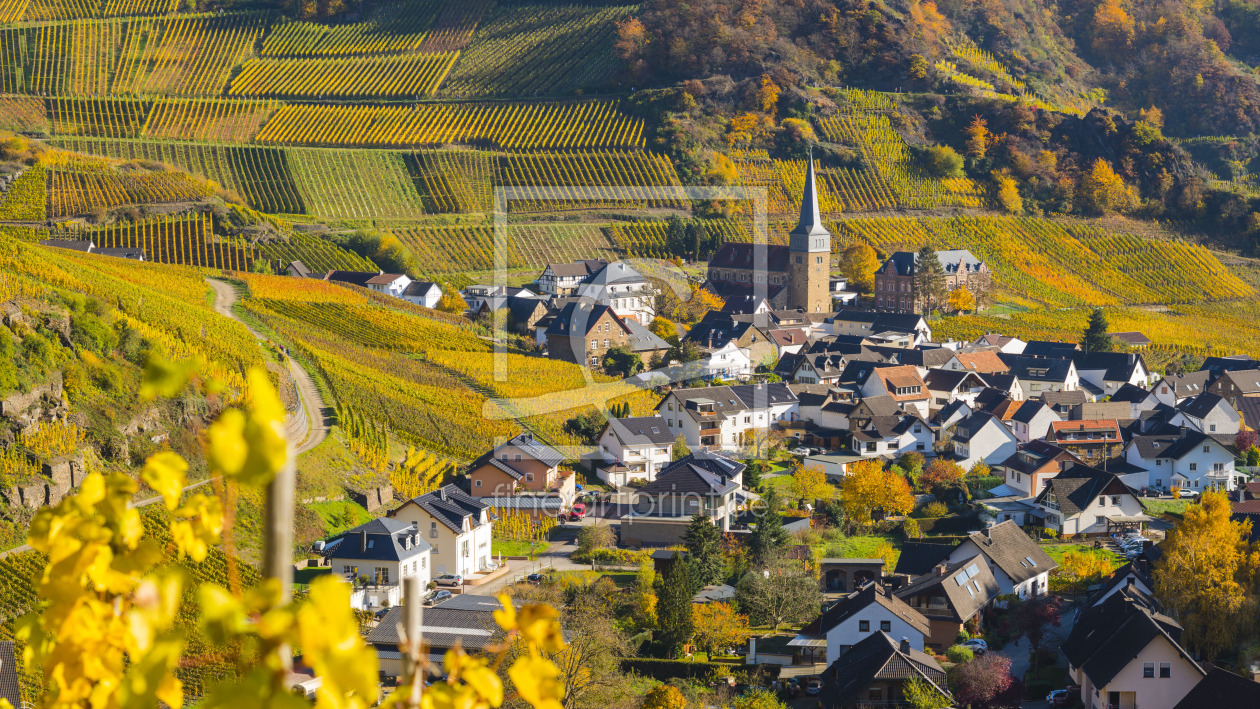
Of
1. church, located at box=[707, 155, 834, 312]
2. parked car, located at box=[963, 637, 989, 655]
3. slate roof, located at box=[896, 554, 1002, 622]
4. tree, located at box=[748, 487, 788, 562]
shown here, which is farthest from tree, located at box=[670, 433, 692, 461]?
church, located at box=[707, 155, 834, 312]

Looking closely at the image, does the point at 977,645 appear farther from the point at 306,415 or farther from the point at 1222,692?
the point at 306,415

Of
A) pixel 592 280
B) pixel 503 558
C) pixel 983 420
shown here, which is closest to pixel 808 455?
pixel 983 420

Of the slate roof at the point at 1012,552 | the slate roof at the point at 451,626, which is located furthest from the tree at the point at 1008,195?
the slate roof at the point at 451,626

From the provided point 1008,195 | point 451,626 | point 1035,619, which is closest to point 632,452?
point 451,626

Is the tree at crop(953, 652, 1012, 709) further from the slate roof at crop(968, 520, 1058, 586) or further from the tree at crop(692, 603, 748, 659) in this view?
the slate roof at crop(968, 520, 1058, 586)

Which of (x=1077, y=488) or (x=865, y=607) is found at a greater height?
(x=1077, y=488)

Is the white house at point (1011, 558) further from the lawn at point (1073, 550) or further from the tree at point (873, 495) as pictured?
the tree at point (873, 495)
